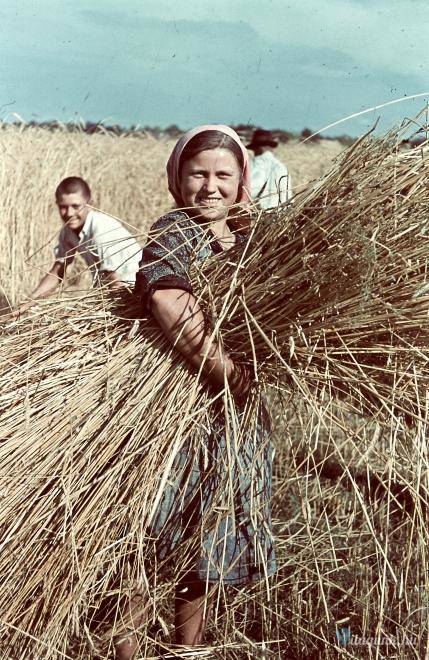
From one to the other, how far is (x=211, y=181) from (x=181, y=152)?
0.12 metres

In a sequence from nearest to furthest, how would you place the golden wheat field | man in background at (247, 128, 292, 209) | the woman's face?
1. the woman's face
2. man in background at (247, 128, 292, 209)
3. the golden wheat field

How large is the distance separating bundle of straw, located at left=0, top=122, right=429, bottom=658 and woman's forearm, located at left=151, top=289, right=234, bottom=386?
0.15ft

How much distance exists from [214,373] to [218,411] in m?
0.13

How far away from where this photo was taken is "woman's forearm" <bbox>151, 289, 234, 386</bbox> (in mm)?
1891

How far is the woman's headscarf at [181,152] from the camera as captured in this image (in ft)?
6.90

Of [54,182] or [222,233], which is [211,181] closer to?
[222,233]

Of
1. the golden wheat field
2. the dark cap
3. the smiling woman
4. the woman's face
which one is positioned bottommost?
the smiling woman

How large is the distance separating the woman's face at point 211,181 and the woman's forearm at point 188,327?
266 mm

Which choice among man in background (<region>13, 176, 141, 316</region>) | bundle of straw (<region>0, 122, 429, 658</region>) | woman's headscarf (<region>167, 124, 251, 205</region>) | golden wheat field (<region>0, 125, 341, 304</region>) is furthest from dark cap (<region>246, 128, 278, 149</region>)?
bundle of straw (<region>0, 122, 429, 658</region>)

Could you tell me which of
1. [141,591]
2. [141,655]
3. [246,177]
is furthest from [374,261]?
[141,655]

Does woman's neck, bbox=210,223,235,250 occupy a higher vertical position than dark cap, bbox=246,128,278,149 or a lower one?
lower

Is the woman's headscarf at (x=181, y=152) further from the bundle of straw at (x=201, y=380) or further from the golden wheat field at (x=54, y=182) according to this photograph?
the golden wheat field at (x=54, y=182)

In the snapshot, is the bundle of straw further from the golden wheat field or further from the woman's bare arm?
the golden wheat field

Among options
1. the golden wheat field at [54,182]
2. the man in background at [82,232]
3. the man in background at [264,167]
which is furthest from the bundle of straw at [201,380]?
the golden wheat field at [54,182]
